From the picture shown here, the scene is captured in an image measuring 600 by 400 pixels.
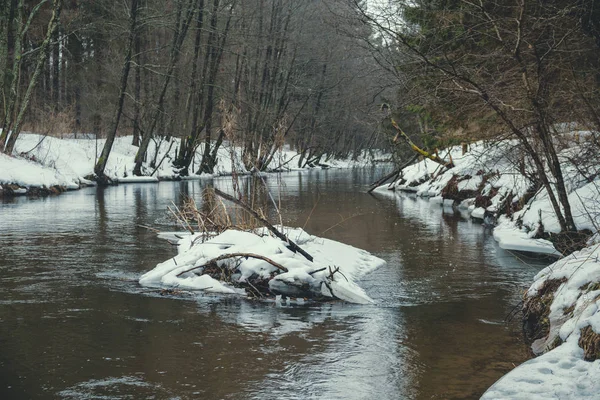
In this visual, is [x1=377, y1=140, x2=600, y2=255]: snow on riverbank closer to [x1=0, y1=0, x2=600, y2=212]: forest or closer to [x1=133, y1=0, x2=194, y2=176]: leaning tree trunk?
[x1=0, y1=0, x2=600, y2=212]: forest

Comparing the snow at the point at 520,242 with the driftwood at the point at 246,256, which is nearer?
the driftwood at the point at 246,256

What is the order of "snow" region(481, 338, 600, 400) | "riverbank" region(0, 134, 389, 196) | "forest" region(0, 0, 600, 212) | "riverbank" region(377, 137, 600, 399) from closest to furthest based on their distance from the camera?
"snow" region(481, 338, 600, 400) < "riverbank" region(377, 137, 600, 399) < "forest" region(0, 0, 600, 212) < "riverbank" region(0, 134, 389, 196)

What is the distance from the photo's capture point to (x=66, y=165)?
28.0m

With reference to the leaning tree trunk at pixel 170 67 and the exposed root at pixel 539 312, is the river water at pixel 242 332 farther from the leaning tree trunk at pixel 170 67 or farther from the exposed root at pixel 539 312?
the leaning tree trunk at pixel 170 67

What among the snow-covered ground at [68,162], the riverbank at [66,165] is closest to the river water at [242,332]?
the riverbank at [66,165]

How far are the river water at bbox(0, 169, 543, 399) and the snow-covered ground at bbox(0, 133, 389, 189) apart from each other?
30.8ft

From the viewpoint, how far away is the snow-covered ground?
2408 centimetres

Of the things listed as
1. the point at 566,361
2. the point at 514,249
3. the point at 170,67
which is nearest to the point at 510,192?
the point at 514,249

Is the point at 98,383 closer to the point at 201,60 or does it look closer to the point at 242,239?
the point at 242,239

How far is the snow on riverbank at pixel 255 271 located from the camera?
8906mm

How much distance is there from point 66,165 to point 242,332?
902 inches

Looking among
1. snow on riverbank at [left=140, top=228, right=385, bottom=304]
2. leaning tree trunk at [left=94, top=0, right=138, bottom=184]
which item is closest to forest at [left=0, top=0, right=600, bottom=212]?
leaning tree trunk at [left=94, top=0, right=138, bottom=184]

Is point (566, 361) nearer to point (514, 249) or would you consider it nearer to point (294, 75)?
point (514, 249)

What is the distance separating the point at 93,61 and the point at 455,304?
35671 mm
